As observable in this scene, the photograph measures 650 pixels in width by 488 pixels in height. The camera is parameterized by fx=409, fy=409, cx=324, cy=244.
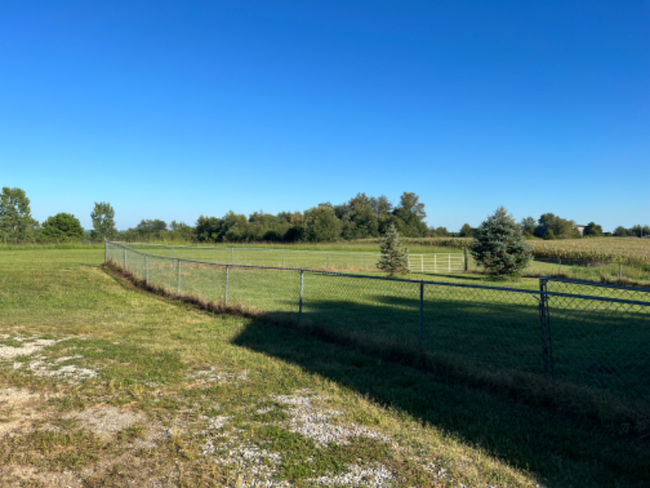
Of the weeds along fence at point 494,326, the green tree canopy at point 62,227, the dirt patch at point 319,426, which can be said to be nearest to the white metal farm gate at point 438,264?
the weeds along fence at point 494,326

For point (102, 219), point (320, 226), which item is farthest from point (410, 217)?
point (102, 219)

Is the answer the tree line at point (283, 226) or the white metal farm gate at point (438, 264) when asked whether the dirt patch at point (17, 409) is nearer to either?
the white metal farm gate at point (438, 264)

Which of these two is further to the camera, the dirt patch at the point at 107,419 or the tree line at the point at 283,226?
the tree line at the point at 283,226

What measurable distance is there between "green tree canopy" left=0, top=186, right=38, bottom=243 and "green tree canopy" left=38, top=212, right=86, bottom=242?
730cm

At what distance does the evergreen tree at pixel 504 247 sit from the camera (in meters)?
21.6

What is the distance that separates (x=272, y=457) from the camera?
10.5 ft

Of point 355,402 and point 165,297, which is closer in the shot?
point 355,402

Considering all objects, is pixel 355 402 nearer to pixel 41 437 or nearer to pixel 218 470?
pixel 218 470

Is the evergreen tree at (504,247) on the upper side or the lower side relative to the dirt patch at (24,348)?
upper

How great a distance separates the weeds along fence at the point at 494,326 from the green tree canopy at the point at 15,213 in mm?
75236

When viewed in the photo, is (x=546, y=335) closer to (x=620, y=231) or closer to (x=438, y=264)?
(x=438, y=264)

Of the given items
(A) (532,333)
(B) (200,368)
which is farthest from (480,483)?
(A) (532,333)

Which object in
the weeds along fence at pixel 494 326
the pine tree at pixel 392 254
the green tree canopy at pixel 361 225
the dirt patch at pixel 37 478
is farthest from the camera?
the green tree canopy at pixel 361 225

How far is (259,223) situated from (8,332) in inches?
3138
